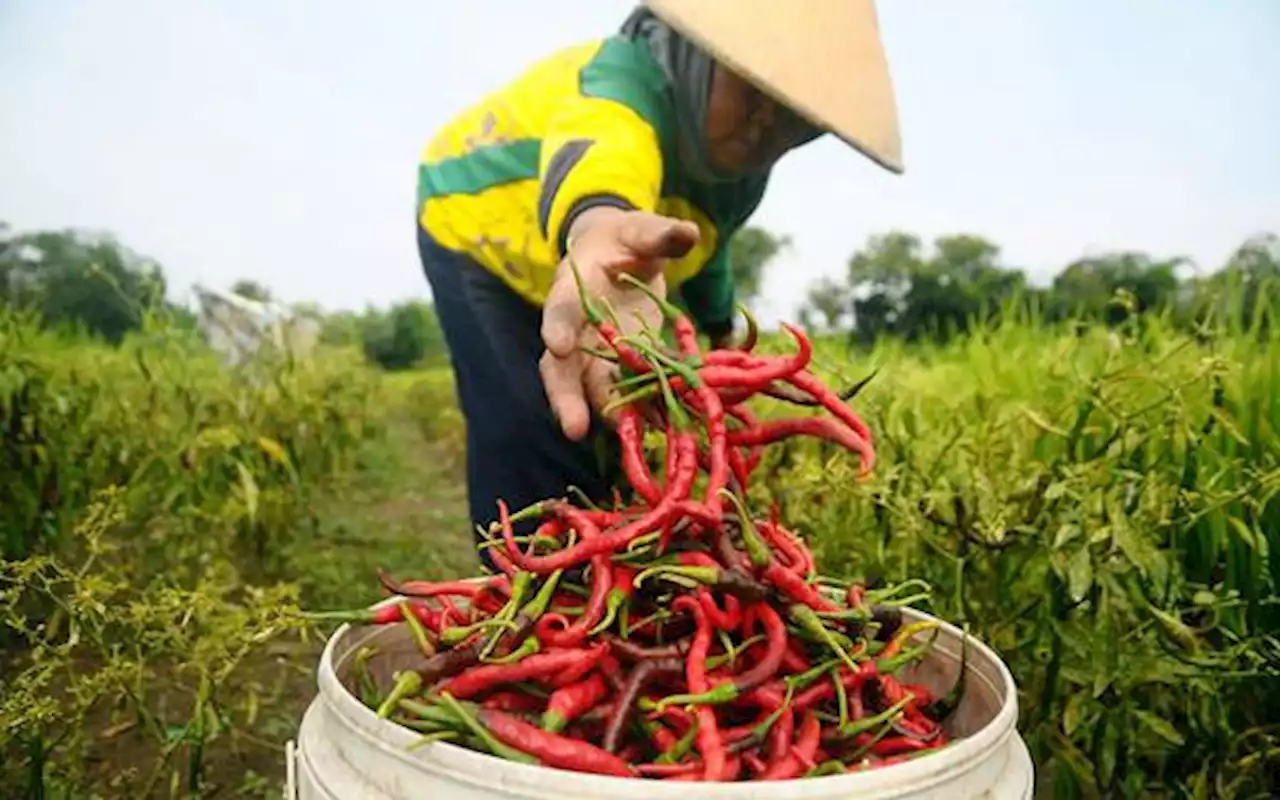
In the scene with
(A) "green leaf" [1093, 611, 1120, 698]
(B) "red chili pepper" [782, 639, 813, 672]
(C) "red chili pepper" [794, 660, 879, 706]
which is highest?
(B) "red chili pepper" [782, 639, 813, 672]

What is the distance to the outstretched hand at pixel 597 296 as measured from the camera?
3.71 feet

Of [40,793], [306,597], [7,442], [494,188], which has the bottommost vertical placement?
[306,597]

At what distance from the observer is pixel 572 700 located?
0.98 m

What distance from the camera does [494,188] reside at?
1.96m

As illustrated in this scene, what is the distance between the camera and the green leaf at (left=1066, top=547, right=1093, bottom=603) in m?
1.35

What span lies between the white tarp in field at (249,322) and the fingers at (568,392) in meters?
3.60

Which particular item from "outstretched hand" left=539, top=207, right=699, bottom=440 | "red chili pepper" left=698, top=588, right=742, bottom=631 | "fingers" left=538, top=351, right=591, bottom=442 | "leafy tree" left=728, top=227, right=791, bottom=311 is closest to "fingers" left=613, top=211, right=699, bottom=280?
"outstretched hand" left=539, top=207, right=699, bottom=440

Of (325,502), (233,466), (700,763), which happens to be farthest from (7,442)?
(325,502)

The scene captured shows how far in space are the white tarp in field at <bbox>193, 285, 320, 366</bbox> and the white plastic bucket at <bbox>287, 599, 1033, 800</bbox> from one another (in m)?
3.74

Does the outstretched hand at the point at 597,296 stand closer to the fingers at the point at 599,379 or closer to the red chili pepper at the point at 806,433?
the fingers at the point at 599,379

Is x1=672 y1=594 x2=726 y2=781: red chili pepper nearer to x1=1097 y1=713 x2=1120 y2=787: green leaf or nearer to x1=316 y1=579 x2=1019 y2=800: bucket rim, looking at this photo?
x1=316 y1=579 x2=1019 y2=800: bucket rim

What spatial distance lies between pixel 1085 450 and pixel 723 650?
1.02 metres

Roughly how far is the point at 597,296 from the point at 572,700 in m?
0.39

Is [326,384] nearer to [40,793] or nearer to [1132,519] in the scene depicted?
[40,793]
